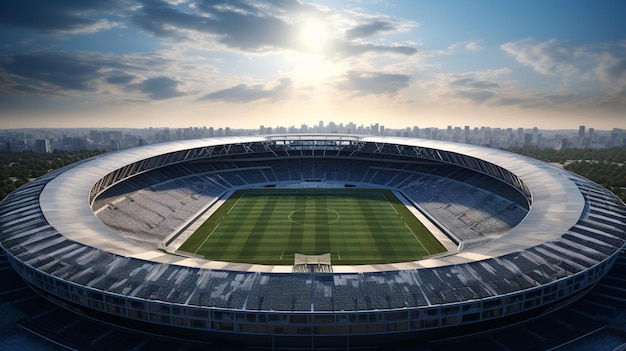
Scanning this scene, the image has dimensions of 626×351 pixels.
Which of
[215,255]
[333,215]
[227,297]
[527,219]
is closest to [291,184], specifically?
[333,215]

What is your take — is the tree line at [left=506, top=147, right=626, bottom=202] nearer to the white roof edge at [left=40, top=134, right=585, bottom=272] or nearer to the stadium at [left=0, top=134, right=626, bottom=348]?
the white roof edge at [left=40, top=134, right=585, bottom=272]

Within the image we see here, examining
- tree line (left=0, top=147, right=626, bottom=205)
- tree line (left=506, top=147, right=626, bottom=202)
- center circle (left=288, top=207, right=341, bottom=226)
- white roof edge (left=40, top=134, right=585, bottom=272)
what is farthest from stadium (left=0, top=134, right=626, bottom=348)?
tree line (left=506, top=147, right=626, bottom=202)

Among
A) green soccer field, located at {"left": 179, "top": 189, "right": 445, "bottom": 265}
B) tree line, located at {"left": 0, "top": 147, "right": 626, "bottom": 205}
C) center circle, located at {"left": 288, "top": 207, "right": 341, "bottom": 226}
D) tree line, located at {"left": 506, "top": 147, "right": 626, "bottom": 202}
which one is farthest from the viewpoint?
tree line, located at {"left": 506, "top": 147, "right": 626, "bottom": 202}

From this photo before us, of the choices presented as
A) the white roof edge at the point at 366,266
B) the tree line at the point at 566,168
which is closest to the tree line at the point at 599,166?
the tree line at the point at 566,168

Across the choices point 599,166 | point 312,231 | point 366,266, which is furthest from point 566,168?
point 366,266

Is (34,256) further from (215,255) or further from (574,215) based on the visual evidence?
(574,215)

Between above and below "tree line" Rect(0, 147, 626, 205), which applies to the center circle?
below
